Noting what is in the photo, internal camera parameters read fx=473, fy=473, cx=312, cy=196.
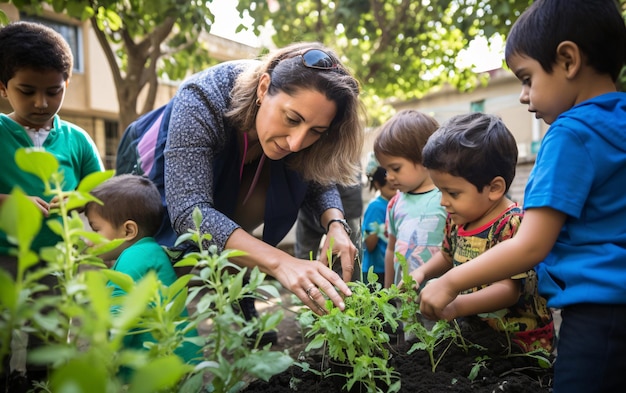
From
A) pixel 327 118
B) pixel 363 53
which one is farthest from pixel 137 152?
pixel 363 53

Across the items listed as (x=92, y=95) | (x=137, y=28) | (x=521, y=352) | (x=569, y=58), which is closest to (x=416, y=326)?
(x=521, y=352)

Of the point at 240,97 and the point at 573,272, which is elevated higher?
the point at 240,97

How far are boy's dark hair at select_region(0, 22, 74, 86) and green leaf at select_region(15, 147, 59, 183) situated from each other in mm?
1987

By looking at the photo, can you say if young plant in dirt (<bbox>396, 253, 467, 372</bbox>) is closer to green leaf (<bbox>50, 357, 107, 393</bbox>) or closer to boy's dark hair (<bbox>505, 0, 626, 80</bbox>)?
boy's dark hair (<bbox>505, 0, 626, 80</bbox>)

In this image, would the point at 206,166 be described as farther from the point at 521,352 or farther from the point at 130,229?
the point at 521,352

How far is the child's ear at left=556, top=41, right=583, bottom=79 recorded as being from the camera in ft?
4.18

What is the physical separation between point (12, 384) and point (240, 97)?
4.47 ft

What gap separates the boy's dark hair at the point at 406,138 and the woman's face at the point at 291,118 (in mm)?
611

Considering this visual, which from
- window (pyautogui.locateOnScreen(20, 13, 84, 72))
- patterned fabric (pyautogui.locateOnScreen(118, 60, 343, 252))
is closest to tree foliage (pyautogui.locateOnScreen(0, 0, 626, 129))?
patterned fabric (pyautogui.locateOnScreen(118, 60, 343, 252))

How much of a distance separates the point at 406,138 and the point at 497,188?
0.82 m

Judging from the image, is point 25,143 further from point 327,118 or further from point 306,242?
point 306,242

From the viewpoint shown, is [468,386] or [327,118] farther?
[327,118]

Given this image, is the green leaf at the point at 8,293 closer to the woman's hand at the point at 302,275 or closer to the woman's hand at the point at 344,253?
the woman's hand at the point at 302,275

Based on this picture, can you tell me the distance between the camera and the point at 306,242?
3.78 m
